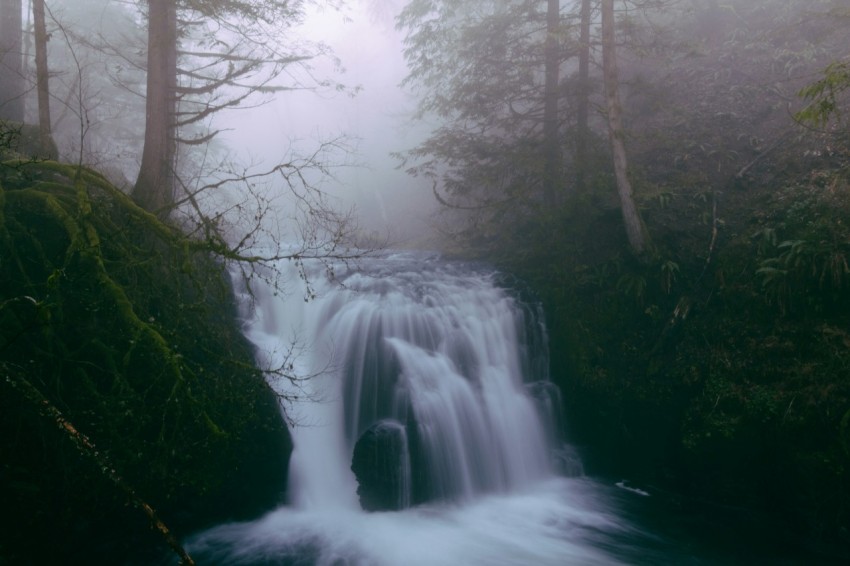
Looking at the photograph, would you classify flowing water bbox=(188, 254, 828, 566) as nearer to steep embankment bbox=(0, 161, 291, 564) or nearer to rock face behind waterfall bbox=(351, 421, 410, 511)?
rock face behind waterfall bbox=(351, 421, 410, 511)

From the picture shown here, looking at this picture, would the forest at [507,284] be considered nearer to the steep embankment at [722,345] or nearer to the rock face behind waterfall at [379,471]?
the steep embankment at [722,345]

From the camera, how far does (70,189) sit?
22.9 ft

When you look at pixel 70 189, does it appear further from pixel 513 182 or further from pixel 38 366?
pixel 513 182

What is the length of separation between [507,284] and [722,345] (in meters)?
4.84

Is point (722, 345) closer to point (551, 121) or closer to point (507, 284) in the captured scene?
point (507, 284)

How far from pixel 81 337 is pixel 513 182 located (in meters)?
9.84

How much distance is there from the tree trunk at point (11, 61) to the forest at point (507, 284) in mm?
53

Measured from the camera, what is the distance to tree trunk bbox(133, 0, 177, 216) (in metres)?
8.59

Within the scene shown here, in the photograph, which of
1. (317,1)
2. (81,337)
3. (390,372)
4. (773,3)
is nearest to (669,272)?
(390,372)

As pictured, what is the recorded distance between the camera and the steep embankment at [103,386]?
5.53 metres

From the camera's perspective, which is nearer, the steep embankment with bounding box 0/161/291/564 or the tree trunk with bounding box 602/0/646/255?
the steep embankment with bounding box 0/161/291/564

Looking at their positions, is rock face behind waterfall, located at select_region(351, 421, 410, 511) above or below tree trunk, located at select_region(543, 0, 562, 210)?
below

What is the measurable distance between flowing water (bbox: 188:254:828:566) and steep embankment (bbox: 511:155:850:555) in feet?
2.90

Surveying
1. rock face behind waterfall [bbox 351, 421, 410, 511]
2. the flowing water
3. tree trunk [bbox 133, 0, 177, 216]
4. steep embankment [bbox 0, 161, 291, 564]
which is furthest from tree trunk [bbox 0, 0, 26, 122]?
rock face behind waterfall [bbox 351, 421, 410, 511]
